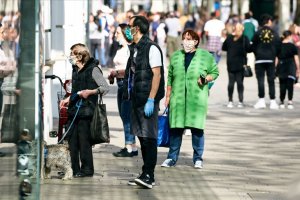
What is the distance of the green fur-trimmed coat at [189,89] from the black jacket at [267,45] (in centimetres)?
930

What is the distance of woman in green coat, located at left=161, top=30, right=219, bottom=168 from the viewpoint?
46.9 ft

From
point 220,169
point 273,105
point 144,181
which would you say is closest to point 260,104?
point 273,105

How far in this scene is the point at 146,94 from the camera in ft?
41.3

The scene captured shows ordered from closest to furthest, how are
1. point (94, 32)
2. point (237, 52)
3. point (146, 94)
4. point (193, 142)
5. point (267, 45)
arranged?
1. point (146, 94)
2. point (193, 142)
3. point (267, 45)
4. point (237, 52)
5. point (94, 32)

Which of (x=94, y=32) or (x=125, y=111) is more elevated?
(x=94, y=32)

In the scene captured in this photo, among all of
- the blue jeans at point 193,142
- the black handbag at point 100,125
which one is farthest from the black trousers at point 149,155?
the blue jeans at point 193,142

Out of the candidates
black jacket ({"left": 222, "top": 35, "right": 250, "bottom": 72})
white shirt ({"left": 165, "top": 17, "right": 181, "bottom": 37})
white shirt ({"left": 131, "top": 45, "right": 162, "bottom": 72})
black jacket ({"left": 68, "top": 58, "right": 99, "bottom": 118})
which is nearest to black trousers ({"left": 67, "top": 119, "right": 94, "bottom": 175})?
black jacket ({"left": 68, "top": 58, "right": 99, "bottom": 118})

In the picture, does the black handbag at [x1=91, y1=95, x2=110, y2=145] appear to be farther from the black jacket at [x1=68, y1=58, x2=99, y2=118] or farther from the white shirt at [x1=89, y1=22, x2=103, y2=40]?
the white shirt at [x1=89, y1=22, x2=103, y2=40]

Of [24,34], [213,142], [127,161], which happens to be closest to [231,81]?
[213,142]

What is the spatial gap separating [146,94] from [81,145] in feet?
4.37

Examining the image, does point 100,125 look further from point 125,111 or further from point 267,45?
point 267,45

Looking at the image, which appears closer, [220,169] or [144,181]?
[144,181]

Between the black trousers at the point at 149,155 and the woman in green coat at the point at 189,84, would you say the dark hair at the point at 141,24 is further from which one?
the woman in green coat at the point at 189,84

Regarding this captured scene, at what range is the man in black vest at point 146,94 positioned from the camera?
12562mm
